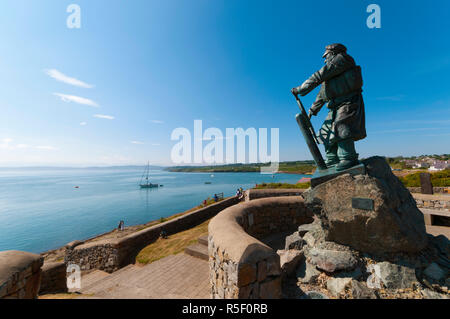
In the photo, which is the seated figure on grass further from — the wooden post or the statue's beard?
the wooden post

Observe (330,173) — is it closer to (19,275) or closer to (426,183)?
(19,275)

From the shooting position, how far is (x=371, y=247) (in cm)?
333

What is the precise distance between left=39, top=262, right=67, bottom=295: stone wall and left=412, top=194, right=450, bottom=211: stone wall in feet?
48.5

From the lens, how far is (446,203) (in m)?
6.79

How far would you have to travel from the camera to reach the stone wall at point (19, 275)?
2.69 m

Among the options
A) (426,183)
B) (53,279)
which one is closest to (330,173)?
(53,279)

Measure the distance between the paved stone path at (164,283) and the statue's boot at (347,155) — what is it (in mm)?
4631

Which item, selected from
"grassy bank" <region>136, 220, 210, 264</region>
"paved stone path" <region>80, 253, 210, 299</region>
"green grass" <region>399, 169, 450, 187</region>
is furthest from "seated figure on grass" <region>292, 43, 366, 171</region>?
"green grass" <region>399, 169, 450, 187</region>

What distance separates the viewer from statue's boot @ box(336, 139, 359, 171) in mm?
3756

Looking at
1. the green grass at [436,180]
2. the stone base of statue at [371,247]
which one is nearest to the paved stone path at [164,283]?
the stone base of statue at [371,247]

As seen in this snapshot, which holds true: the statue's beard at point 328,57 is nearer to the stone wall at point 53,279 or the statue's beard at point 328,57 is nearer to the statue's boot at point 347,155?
the statue's boot at point 347,155

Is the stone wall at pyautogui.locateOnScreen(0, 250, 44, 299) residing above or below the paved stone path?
above
